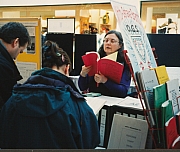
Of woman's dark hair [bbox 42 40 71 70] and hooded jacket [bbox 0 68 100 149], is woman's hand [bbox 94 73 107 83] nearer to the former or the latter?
woman's dark hair [bbox 42 40 71 70]

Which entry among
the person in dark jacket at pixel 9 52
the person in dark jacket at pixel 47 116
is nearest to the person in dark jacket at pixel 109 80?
the person in dark jacket at pixel 9 52

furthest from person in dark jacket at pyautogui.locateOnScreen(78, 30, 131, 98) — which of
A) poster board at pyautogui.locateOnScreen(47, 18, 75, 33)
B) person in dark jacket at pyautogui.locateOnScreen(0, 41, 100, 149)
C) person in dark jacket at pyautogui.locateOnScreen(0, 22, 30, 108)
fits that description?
poster board at pyautogui.locateOnScreen(47, 18, 75, 33)

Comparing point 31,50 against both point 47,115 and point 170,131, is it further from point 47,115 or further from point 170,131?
point 170,131

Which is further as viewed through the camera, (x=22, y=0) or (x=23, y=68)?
(x=22, y=0)

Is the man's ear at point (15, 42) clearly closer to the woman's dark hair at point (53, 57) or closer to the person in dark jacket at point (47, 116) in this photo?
the woman's dark hair at point (53, 57)

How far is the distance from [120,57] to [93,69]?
0.28 m

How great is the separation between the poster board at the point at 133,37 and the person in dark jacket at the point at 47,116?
0.33 meters

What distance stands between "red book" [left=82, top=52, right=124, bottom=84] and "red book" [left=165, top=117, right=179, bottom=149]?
812 mm

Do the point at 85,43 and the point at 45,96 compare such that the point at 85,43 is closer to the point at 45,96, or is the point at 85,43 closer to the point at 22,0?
the point at 45,96

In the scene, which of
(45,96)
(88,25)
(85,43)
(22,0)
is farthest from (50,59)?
(22,0)

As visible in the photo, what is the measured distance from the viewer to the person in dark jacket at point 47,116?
1132 mm

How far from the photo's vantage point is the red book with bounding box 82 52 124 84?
6.05ft

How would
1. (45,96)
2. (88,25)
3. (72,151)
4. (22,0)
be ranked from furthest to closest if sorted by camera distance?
(22,0), (88,25), (45,96), (72,151)

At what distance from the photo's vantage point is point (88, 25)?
5684 millimetres
